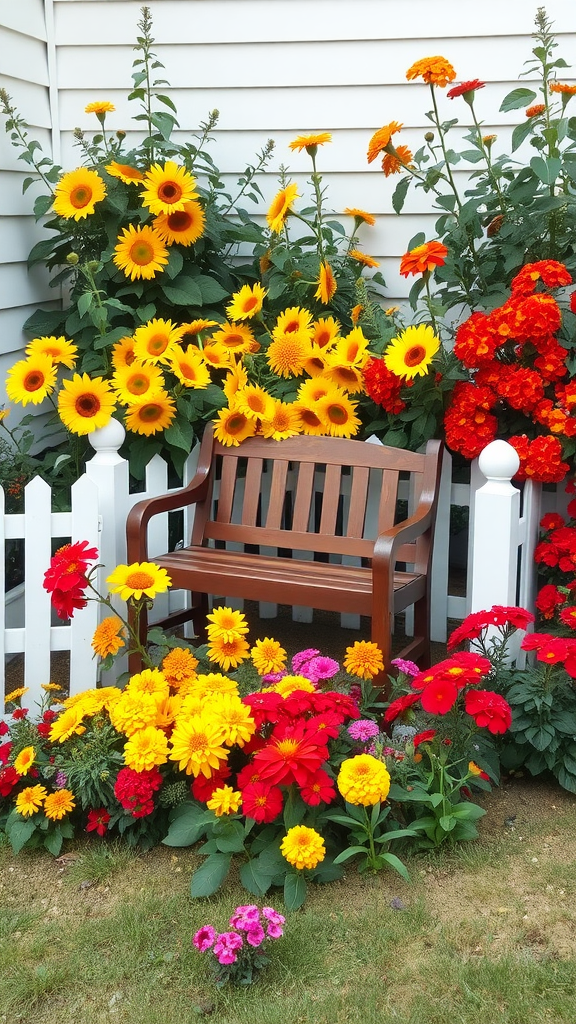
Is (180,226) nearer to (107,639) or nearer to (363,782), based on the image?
(107,639)

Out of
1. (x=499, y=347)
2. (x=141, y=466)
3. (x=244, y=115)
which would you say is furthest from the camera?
(x=244, y=115)

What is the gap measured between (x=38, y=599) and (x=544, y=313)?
1769mm

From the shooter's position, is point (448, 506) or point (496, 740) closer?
point (496, 740)

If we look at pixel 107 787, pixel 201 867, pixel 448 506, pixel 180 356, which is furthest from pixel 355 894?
pixel 180 356

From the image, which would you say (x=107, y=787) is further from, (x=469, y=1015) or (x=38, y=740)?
(x=469, y=1015)

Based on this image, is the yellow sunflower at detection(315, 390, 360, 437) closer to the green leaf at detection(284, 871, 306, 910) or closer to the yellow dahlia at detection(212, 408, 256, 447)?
the yellow dahlia at detection(212, 408, 256, 447)

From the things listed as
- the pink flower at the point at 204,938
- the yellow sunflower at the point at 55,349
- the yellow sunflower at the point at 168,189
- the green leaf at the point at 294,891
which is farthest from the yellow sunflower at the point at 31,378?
the pink flower at the point at 204,938

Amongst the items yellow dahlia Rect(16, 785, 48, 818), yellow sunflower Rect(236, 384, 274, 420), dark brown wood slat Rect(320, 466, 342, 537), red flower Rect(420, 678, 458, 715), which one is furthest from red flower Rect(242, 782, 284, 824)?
yellow sunflower Rect(236, 384, 274, 420)

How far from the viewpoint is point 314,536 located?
340 centimetres

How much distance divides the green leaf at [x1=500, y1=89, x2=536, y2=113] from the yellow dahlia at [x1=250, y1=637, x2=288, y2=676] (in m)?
2.06

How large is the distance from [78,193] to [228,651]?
6.30ft

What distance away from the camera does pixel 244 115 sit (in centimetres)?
423

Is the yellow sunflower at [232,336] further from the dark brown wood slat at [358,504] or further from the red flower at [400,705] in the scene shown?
the red flower at [400,705]

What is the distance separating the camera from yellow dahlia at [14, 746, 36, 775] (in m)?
2.45
